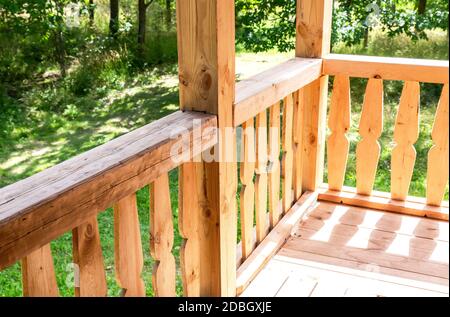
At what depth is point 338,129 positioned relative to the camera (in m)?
2.89

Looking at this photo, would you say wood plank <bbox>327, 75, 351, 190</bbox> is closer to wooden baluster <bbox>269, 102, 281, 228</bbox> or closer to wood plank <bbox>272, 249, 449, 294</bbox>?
wooden baluster <bbox>269, 102, 281, 228</bbox>

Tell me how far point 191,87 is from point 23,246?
32.1 inches

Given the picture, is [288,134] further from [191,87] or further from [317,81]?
[191,87]

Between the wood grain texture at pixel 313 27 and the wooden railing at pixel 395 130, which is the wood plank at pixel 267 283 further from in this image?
the wood grain texture at pixel 313 27

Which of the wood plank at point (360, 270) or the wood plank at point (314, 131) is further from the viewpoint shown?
the wood plank at point (314, 131)

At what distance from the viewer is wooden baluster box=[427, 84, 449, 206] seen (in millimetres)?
2563

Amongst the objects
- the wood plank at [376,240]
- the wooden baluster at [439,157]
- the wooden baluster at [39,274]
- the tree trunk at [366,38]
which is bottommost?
the wood plank at [376,240]

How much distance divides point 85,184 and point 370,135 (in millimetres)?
1892

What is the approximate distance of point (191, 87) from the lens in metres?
1.72

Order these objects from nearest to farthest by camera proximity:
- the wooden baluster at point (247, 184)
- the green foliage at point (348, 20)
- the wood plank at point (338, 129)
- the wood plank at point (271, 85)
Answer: the wood plank at point (271, 85)
the wooden baluster at point (247, 184)
the green foliage at point (348, 20)
the wood plank at point (338, 129)

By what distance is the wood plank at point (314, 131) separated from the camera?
2807 mm

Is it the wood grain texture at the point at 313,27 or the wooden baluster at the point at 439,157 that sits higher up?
the wood grain texture at the point at 313,27

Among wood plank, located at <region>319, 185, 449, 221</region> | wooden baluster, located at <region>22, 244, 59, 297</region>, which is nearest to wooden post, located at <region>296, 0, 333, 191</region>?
wood plank, located at <region>319, 185, 449, 221</region>

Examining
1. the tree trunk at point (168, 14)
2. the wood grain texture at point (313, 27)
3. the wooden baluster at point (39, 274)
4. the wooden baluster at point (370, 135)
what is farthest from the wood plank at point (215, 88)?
the wooden baluster at point (370, 135)
